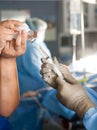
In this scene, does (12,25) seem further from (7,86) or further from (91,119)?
(91,119)

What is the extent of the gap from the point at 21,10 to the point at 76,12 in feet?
7.84

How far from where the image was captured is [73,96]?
31.8 inches

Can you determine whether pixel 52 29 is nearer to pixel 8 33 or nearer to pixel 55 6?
pixel 55 6

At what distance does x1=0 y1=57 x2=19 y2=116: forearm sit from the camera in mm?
1027

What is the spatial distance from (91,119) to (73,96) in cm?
10

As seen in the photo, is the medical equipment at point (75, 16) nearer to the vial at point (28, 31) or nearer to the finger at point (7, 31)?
the vial at point (28, 31)

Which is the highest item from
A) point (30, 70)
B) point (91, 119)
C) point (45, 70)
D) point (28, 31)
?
point (28, 31)

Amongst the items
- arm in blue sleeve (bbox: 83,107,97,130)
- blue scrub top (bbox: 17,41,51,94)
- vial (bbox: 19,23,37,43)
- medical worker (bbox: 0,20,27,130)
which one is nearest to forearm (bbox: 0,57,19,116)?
medical worker (bbox: 0,20,27,130)

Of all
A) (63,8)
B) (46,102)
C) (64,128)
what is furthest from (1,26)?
(63,8)

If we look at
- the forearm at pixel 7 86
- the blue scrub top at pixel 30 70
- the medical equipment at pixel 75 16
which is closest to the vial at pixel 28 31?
the forearm at pixel 7 86

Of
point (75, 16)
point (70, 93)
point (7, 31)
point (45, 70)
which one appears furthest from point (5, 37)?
point (75, 16)

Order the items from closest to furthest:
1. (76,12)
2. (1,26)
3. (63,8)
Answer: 1. (1,26)
2. (76,12)
3. (63,8)

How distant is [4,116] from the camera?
1.01m

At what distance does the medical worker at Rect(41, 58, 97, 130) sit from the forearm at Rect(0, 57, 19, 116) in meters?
0.20
